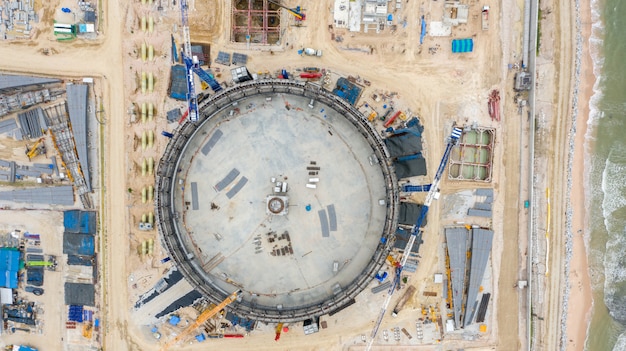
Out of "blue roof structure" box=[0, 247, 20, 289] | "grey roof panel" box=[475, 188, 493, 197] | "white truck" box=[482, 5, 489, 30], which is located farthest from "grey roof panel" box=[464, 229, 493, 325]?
"blue roof structure" box=[0, 247, 20, 289]

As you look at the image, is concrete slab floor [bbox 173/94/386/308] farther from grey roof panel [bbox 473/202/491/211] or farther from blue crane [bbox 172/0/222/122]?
grey roof panel [bbox 473/202/491/211]

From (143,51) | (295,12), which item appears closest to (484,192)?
(295,12)

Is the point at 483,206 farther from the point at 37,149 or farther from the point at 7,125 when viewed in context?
the point at 7,125

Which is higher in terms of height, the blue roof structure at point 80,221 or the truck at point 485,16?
the truck at point 485,16

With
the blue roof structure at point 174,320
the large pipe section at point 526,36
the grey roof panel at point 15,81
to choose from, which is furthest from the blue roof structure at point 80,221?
the large pipe section at point 526,36

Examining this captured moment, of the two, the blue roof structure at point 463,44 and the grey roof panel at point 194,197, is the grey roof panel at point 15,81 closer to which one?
the grey roof panel at point 194,197

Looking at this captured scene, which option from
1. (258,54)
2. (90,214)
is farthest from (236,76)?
(90,214)

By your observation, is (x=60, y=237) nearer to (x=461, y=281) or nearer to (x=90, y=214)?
(x=90, y=214)
